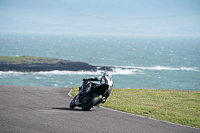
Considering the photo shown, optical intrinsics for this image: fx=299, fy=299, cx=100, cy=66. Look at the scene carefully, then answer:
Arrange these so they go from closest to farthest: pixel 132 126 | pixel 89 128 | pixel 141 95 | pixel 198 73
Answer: pixel 89 128
pixel 132 126
pixel 141 95
pixel 198 73

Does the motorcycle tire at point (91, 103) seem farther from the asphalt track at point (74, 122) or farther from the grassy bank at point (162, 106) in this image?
the grassy bank at point (162, 106)

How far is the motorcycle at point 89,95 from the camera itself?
12.6 metres

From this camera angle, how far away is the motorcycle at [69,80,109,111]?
41.5 ft

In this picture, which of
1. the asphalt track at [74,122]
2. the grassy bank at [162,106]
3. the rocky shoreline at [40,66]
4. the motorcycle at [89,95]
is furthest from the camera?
the rocky shoreline at [40,66]

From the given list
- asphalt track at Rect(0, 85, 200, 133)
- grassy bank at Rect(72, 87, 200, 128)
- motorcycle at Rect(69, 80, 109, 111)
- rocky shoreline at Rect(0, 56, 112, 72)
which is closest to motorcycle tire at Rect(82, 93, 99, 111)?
motorcycle at Rect(69, 80, 109, 111)

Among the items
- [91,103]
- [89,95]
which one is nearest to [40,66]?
[89,95]

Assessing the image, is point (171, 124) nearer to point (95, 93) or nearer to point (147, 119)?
point (147, 119)

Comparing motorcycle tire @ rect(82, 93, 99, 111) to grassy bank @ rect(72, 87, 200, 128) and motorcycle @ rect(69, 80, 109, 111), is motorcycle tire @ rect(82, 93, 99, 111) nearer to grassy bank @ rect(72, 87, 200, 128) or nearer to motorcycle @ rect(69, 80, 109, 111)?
motorcycle @ rect(69, 80, 109, 111)

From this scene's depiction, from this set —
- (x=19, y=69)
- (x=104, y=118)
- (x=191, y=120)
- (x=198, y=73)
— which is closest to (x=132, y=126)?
(x=104, y=118)

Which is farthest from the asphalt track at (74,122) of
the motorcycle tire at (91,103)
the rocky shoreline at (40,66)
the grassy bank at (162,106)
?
the rocky shoreline at (40,66)

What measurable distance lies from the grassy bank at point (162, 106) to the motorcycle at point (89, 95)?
81.9 inches

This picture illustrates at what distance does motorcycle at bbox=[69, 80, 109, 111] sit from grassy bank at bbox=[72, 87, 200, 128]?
81.9 inches

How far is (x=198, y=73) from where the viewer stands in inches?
4500

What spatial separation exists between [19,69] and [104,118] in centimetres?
9045
